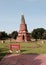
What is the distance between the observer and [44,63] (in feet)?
38.7

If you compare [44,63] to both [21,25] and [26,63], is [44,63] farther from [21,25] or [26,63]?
[21,25]

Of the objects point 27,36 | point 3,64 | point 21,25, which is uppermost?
point 21,25

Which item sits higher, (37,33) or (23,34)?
(37,33)

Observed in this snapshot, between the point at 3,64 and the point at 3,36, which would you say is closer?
the point at 3,64

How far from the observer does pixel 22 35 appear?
4531 centimetres

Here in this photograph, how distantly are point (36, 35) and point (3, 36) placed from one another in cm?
1573

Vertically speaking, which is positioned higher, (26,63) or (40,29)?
(40,29)

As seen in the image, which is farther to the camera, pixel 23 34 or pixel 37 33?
pixel 37 33

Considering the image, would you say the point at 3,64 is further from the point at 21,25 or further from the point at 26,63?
the point at 21,25

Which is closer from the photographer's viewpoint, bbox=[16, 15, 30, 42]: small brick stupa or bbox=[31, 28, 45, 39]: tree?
bbox=[16, 15, 30, 42]: small brick stupa

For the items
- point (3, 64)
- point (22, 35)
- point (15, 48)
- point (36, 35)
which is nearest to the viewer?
point (3, 64)

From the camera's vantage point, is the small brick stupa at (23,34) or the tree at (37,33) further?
the tree at (37,33)

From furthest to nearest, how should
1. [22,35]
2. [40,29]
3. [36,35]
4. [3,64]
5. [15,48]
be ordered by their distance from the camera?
1. [40,29]
2. [36,35]
3. [22,35]
4. [15,48]
5. [3,64]

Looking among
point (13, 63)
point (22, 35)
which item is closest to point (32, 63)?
point (13, 63)
